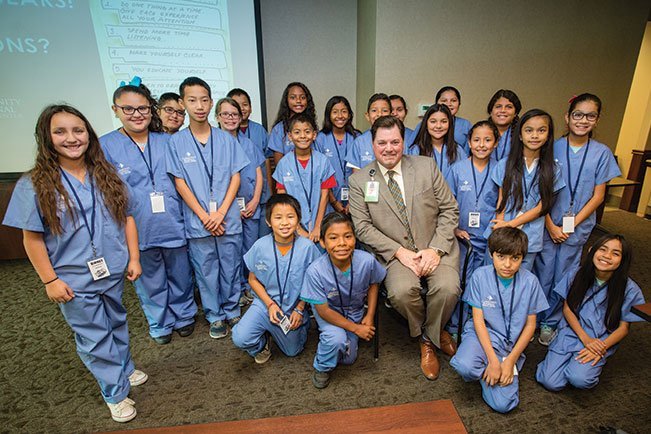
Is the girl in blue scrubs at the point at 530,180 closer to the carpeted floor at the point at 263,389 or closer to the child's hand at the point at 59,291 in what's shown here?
the carpeted floor at the point at 263,389

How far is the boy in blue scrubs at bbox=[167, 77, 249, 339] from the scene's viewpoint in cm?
207

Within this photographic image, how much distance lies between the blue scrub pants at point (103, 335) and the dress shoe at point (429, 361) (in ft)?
5.10

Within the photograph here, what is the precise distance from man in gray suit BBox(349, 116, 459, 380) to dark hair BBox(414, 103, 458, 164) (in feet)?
1.48

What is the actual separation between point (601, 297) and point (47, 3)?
4.68 metres

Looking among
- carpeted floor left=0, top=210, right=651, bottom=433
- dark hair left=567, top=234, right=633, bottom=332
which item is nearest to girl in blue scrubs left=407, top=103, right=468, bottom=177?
dark hair left=567, top=234, right=633, bottom=332

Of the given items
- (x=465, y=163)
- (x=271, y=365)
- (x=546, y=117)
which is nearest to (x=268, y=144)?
(x=465, y=163)

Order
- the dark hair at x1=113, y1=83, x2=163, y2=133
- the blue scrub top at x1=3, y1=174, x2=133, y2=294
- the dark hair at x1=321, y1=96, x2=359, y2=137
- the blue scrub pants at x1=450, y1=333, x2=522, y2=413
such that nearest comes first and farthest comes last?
the blue scrub top at x1=3, y1=174, x2=133, y2=294
the blue scrub pants at x1=450, y1=333, x2=522, y2=413
the dark hair at x1=113, y1=83, x2=163, y2=133
the dark hair at x1=321, y1=96, x2=359, y2=137

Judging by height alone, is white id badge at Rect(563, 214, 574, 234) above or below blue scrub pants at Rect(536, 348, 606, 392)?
above

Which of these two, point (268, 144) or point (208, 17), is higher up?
point (208, 17)

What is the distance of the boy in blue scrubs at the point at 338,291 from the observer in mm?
1755

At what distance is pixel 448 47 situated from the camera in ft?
11.9

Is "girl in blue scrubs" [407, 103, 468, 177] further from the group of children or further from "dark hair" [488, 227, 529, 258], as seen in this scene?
"dark hair" [488, 227, 529, 258]

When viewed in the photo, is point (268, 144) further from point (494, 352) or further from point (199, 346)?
point (494, 352)

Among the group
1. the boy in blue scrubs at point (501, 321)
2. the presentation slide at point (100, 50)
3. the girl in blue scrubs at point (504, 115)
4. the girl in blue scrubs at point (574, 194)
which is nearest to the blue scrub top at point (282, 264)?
the boy in blue scrubs at point (501, 321)
